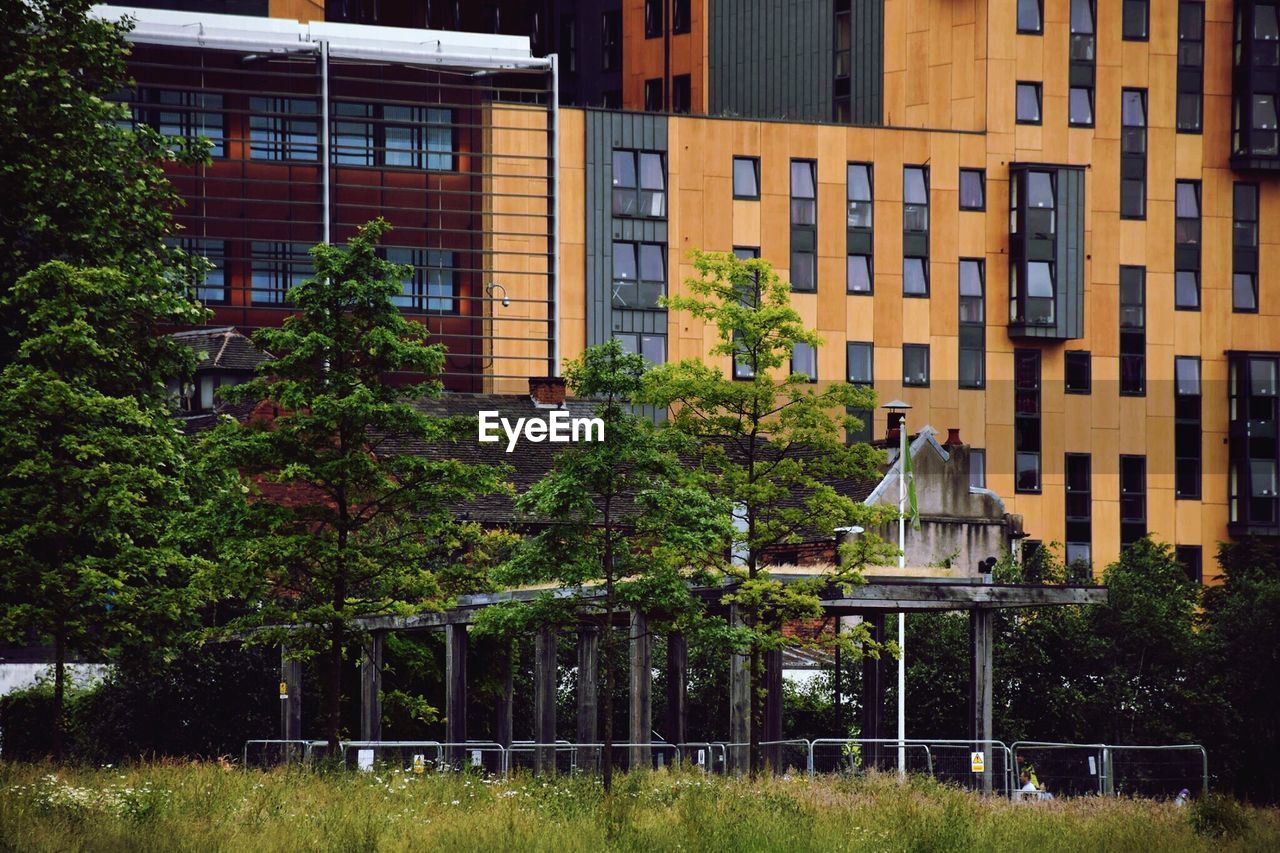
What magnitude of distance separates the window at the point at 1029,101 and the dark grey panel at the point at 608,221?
1473 cm

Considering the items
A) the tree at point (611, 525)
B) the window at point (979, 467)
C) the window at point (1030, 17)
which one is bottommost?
the tree at point (611, 525)

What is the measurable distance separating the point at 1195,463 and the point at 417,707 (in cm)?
5700

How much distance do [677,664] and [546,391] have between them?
24906 mm

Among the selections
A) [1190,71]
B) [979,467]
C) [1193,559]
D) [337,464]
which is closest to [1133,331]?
[979,467]

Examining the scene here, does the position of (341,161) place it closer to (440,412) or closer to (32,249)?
(440,412)

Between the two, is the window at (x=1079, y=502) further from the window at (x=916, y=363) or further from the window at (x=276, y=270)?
the window at (x=276, y=270)

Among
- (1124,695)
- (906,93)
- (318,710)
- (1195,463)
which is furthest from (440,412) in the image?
(1195,463)

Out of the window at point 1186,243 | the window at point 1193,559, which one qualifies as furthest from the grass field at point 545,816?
the window at point 1186,243

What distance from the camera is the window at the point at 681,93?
89.1 m

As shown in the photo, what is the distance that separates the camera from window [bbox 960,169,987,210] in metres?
82.3

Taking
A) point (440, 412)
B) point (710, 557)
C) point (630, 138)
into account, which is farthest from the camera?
point (630, 138)

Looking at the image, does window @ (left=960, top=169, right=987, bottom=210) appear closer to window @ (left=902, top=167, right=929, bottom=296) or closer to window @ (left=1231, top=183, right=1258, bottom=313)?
window @ (left=902, top=167, right=929, bottom=296)

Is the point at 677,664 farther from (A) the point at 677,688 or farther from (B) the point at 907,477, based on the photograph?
(B) the point at 907,477

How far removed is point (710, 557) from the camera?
109 ft
